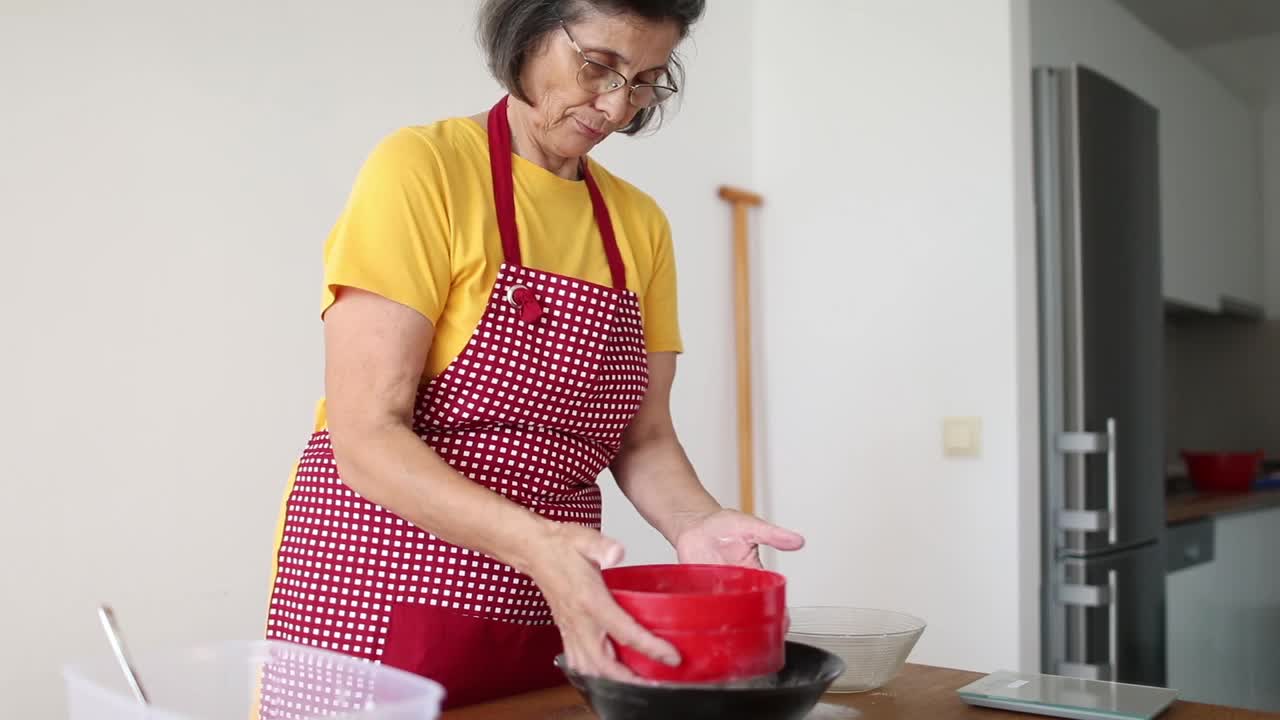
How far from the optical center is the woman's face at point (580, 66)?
1124mm

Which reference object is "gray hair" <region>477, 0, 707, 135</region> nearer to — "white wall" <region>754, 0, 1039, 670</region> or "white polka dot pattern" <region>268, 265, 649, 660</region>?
"white polka dot pattern" <region>268, 265, 649, 660</region>

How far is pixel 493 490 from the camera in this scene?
1103 mm

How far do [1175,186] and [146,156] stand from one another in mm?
2985

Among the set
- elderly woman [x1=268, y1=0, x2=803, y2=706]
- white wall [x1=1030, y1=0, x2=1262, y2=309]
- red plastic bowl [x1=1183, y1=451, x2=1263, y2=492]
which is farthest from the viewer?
red plastic bowl [x1=1183, y1=451, x2=1263, y2=492]

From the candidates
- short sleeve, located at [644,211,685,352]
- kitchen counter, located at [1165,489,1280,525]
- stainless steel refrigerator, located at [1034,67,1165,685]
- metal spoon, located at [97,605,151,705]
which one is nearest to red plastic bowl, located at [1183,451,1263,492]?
kitchen counter, located at [1165,489,1280,525]

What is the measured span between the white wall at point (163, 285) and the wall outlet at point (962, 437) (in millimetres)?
1230

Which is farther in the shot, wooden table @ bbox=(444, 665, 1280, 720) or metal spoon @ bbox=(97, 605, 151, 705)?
wooden table @ bbox=(444, 665, 1280, 720)

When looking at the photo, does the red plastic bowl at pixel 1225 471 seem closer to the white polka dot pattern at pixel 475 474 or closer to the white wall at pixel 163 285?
the white wall at pixel 163 285

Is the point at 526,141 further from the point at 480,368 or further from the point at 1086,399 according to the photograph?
the point at 1086,399

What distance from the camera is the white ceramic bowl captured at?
104 centimetres

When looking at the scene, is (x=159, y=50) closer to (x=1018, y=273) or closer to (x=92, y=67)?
(x=92, y=67)

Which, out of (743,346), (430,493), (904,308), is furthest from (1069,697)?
(743,346)

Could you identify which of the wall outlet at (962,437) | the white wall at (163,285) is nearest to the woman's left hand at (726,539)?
the white wall at (163,285)

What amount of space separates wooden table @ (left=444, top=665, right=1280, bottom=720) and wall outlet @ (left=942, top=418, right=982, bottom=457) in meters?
1.39
